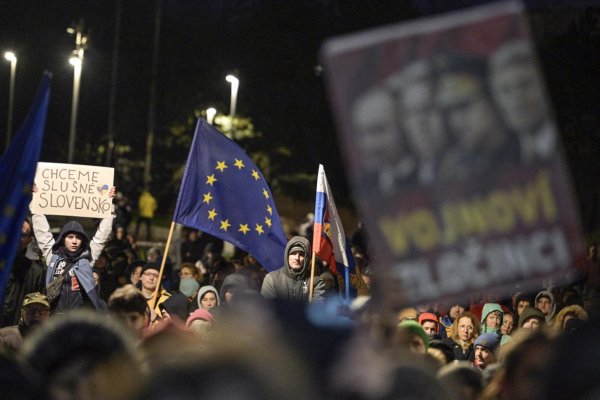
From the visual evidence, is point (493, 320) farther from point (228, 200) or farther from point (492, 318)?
point (228, 200)

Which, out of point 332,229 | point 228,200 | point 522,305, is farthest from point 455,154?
point 522,305

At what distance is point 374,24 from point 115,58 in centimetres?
1065

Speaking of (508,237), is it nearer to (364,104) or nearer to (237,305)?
(364,104)

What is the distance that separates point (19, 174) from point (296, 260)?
4.58 metres

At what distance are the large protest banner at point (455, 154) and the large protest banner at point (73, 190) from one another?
26.0 ft

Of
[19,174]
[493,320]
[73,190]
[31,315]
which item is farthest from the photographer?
[73,190]

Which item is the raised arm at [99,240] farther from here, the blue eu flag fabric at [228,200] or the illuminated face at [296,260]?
the illuminated face at [296,260]

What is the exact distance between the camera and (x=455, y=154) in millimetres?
4297

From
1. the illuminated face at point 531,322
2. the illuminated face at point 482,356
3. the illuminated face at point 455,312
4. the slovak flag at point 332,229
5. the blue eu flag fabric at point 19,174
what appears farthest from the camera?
the illuminated face at point 455,312

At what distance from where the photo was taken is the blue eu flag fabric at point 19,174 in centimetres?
668

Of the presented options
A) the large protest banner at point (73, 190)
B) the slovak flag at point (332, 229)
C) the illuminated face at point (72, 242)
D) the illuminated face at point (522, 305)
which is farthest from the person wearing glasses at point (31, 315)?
the illuminated face at point (522, 305)

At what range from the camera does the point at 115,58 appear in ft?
168

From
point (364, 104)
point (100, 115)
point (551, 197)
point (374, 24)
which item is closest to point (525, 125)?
point (551, 197)

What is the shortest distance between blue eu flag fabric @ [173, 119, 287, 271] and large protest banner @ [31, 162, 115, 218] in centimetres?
Result: 96
